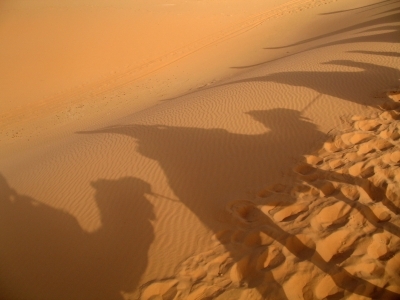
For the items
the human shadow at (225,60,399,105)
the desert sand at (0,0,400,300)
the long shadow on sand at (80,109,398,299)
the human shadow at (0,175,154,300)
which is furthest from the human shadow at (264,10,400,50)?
the human shadow at (0,175,154,300)

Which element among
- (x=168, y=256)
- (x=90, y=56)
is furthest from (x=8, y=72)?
(x=168, y=256)

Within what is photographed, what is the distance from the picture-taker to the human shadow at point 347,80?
6.80 metres

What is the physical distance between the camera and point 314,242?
11.7 ft

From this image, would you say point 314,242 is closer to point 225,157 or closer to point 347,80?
point 225,157

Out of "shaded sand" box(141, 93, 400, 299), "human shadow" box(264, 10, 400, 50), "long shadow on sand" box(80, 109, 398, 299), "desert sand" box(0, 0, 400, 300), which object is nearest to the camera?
"shaded sand" box(141, 93, 400, 299)

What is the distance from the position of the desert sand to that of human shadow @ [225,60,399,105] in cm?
5

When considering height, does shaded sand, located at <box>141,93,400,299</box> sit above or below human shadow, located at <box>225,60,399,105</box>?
below

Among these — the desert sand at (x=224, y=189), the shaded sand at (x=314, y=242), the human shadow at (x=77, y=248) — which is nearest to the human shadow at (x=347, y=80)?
the desert sand at (x=224, y=189)

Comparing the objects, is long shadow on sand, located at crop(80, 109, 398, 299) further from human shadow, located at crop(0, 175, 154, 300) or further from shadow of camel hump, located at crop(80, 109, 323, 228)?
human shadow, located at crop(0, 175, 154, 300)

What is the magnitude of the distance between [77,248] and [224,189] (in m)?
2.62

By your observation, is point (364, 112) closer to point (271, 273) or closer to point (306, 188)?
point (306, 188)

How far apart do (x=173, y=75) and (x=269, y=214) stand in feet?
36.5

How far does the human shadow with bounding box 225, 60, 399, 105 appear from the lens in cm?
680

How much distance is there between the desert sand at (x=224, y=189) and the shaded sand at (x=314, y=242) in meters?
0.02
